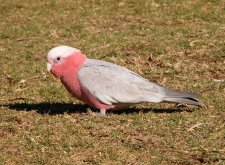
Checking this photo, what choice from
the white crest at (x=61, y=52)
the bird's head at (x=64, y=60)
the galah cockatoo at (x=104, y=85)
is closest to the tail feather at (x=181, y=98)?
the galah cockatoo at (x=104, y=85)

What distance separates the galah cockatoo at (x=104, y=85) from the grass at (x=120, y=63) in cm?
16

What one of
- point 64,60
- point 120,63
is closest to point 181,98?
point 64,60

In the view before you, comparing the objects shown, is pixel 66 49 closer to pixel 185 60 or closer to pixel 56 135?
pixel 56 135

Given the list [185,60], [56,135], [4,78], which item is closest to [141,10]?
[185,60]

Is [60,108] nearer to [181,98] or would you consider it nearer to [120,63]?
[181,98]

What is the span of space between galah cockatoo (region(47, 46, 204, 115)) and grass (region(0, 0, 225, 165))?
16 cm

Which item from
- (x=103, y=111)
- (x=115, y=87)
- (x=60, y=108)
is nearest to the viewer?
(x=115, y=87)

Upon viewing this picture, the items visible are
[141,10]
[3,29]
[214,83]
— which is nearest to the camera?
[214,83]

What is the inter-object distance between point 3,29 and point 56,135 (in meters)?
5.30

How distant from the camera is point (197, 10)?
1065 centimetres

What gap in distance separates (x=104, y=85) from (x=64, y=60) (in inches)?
18.4

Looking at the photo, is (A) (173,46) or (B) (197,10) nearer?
(A) (173,46)

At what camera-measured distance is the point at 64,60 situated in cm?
577

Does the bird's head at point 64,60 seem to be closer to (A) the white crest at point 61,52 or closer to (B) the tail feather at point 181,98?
(A) the white crest at point 61,52
